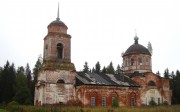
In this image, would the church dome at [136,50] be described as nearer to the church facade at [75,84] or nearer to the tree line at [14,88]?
the church facade at [75,84]

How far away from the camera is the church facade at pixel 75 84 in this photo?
33344 mm

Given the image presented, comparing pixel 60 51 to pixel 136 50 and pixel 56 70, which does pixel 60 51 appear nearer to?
pixel 56 70

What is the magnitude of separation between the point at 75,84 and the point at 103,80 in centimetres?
436

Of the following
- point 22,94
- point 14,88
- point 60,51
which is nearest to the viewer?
point 60,51

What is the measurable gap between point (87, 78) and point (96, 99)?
3.03 m

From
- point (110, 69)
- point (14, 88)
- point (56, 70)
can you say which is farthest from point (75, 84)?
point (110, 69)

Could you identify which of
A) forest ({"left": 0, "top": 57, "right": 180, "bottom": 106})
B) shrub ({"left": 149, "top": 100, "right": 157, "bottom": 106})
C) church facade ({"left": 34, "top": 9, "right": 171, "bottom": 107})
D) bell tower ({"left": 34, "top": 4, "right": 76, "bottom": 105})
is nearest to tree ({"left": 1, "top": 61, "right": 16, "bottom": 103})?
forest ({"left": 0, "top": 57, "right": 180, "bottom": 106})

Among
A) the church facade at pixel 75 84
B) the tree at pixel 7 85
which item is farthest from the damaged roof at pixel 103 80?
the tree at pixel 7 85

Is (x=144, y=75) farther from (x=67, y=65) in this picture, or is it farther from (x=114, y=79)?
(x=67, y=65)

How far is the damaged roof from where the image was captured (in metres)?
35.2

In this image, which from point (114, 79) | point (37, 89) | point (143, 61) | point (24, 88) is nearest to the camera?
point (37, 89)

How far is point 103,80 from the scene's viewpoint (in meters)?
37.3

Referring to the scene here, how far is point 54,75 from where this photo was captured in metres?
33.6

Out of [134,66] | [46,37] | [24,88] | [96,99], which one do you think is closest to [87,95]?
[96,99]
